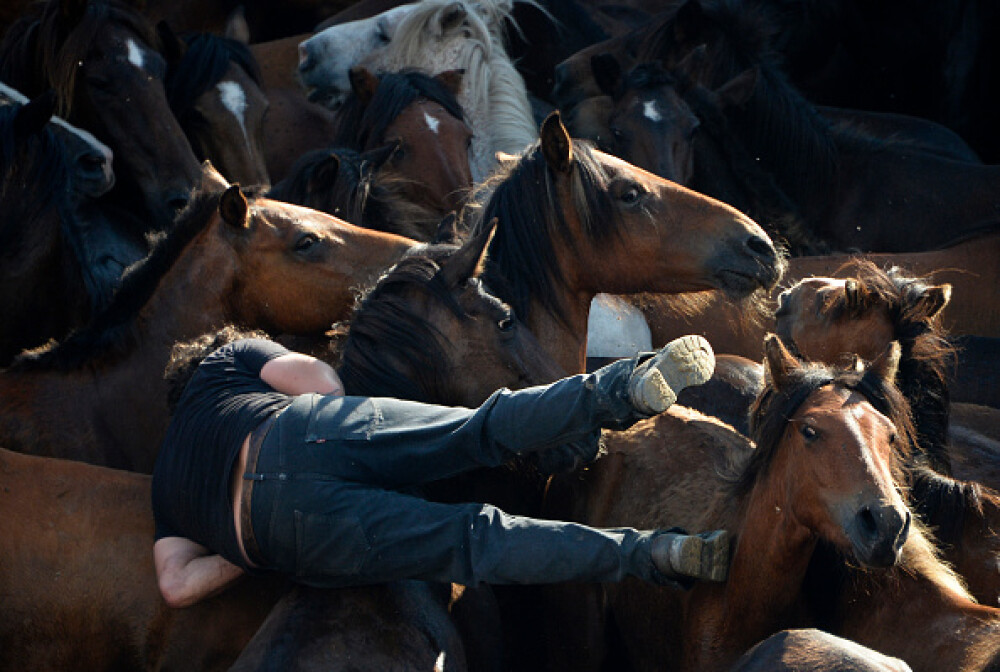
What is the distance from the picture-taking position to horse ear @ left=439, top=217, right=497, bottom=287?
3031 millimetres

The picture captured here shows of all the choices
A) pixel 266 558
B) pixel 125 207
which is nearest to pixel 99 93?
pixel 125 207

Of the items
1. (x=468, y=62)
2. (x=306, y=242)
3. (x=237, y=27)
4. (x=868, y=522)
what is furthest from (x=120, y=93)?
(x=868, y=522)

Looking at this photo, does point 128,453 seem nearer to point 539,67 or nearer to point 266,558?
point 266,558

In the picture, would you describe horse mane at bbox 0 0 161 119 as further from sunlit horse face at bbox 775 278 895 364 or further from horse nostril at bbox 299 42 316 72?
sunlit horse face at bbox 775 278 895 364

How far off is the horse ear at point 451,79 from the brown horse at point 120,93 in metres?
1.26

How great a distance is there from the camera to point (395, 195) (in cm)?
462

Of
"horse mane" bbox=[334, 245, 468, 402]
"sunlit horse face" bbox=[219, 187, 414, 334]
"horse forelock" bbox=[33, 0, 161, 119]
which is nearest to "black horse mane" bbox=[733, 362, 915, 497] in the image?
"horse mane" bbox=[334, 245, 468, 402]

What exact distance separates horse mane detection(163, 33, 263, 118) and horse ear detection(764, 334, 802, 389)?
3280 mm

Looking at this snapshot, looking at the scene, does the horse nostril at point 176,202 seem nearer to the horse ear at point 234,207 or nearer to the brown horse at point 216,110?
the brown horse at point 216,110

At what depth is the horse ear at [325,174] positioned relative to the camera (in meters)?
4.41

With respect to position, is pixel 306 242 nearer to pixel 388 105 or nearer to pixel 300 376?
pixel 300 376

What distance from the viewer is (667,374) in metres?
2.46

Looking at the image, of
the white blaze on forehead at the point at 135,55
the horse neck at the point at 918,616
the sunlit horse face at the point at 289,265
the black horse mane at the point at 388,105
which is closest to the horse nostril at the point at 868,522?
the horse neck at the point at 918,616

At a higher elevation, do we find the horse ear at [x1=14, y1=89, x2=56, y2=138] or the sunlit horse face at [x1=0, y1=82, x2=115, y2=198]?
the horse ear at [x1=14, y1=89, x2=56, y2=138]
